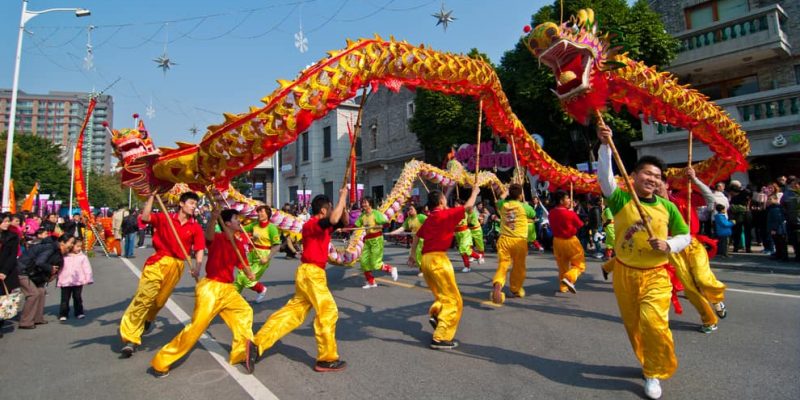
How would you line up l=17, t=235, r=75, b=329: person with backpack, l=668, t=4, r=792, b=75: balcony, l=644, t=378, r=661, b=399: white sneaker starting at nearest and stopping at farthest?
l=644, t=378, r=661, b=399: white sneaker, l=17, t=235, r=75, b=329: person with backpack, l=668, t=4, r=792, b=75: balcony

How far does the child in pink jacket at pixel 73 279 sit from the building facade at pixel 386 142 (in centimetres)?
2064

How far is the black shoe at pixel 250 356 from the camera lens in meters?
3.76

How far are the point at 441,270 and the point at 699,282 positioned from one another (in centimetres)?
280

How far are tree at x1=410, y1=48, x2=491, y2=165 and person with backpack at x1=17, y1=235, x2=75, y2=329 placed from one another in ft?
61.3

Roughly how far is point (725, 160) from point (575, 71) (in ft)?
17.2

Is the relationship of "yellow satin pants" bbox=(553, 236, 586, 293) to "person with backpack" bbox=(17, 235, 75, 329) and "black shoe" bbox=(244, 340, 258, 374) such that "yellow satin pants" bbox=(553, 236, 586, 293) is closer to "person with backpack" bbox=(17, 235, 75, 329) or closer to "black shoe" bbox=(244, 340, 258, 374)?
"black shoe" bbox=(244, 340, 258, 374)

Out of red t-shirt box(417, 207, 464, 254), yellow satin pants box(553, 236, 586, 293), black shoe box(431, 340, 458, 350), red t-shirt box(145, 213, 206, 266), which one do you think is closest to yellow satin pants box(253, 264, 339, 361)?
black shoe box(431, 340, 458, 350)

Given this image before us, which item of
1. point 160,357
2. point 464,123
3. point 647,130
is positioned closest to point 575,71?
point 160,357

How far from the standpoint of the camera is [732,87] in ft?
53.5

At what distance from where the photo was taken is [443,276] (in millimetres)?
4582

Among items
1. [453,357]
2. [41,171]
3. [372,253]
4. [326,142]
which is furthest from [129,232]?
[41,171]

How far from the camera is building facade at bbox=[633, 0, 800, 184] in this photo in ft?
44.2

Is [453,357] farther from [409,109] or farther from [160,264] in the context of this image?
[409,109]

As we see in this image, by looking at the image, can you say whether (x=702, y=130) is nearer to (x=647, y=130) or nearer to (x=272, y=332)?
(x=272, y=332)
